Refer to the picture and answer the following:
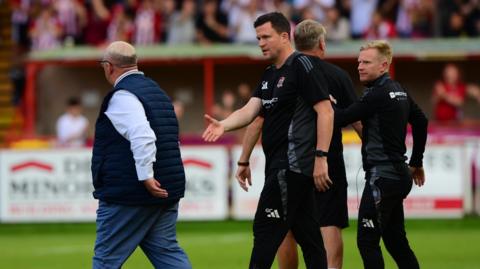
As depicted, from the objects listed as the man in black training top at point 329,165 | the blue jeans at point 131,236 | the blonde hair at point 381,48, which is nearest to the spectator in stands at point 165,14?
the man in black training top at point 329,165

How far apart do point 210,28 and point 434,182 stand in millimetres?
8532

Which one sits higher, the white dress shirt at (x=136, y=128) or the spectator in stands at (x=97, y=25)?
the spectator in stands at (x=97, y=25)

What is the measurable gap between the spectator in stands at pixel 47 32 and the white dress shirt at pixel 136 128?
64.5 ft

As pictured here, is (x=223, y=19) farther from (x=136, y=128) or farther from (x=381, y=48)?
(x=136, y=128)

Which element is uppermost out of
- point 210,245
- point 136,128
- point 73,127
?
point 136,128

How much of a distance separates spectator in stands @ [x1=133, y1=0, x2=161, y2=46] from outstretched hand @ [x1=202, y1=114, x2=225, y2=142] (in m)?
18.6

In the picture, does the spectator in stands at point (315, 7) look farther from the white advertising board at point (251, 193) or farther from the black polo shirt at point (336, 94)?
the black polo shirt at point (336, 94)

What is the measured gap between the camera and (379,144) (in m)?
10.9

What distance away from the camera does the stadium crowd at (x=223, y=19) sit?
27.2 metres

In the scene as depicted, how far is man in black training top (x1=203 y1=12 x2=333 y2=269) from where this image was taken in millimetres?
10266

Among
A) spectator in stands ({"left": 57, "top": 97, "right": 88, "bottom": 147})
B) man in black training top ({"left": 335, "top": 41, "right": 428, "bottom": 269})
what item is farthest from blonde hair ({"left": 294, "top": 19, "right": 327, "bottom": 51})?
spectator in stands ({"left": 57, "top": 97, "right": 88, "bottom": 147})

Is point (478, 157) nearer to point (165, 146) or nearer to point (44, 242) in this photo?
point (44, 242)

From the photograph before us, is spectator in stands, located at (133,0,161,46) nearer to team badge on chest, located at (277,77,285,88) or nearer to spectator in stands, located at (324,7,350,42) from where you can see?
spectator in stands, located at (324,7,350,42)

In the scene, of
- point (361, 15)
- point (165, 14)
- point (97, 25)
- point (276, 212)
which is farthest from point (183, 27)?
point (276, 212)
